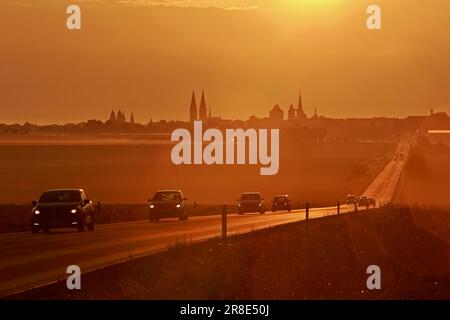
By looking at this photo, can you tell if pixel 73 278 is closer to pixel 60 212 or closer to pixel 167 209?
pixel 60 212

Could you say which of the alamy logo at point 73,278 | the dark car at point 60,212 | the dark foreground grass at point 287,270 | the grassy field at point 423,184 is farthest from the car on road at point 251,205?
the alamy logo at point 73,278

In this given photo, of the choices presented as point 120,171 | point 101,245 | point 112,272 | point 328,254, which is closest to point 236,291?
point 112,272

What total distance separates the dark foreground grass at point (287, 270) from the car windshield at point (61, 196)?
313 inches

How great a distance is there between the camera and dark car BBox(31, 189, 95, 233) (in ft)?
105

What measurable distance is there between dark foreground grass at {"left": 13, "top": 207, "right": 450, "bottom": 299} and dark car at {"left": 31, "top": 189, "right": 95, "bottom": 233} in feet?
24.3

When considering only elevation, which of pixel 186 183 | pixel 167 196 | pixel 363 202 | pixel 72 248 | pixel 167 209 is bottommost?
pixel 186 183

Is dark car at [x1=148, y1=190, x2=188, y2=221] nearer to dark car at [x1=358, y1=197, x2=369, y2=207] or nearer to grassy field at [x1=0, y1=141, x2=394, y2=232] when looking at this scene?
grassy field at [x1=0, y1=141, x2=394, y2=232]

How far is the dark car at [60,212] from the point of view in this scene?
32156 mm

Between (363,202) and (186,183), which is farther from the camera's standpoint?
(186,183)

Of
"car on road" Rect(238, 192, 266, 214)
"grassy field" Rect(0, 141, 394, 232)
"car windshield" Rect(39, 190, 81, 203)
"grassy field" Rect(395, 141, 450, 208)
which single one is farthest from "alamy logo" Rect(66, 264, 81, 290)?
"grassy field" Rect(395, 141, 450, 208)

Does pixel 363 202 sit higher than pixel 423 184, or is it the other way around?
pixel 363 202

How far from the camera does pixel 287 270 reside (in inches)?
733

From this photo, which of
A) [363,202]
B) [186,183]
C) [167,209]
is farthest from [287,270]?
[186,183]

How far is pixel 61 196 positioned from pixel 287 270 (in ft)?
52.6
